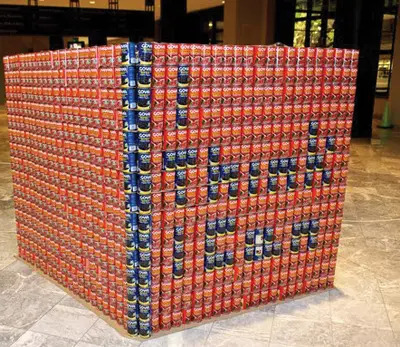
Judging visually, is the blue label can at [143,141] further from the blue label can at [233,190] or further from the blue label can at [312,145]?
the blue label can at [312,145]

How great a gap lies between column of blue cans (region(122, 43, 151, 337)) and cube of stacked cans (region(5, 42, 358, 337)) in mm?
10

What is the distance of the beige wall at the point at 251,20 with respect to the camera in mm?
16938

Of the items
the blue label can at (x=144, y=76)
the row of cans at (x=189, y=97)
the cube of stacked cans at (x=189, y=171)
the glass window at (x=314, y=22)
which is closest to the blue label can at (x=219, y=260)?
the cube of stacked cans at (x=189, y=171)

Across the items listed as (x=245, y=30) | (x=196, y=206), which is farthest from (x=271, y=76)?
(x=245, y=30)

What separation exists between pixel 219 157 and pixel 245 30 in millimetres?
14323

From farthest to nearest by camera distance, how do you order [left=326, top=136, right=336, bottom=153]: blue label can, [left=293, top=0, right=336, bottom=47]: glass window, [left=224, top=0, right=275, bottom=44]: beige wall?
[left=293, top=0, right=336, bottom=47]: glass window < [left=224, top=0, right=275, bottom=44]: beige wall < [left=326, top=136, right=336, bottom=153]: blue label can

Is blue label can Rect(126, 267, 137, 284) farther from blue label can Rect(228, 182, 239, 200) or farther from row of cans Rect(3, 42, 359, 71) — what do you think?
row of cans Rect(3, 42, 359, 71)

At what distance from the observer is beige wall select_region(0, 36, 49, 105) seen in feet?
81.0

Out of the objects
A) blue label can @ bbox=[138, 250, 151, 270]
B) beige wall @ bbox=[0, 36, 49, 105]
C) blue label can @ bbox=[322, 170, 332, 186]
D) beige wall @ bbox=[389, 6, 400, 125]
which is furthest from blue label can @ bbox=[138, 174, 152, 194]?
beige wall @ bbox=[0, 36, 49, 105]

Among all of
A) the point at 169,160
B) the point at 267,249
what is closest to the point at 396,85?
the point at 267,249

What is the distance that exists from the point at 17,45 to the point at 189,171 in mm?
24911

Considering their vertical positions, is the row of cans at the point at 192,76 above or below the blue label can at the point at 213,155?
above

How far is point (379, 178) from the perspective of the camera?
9586 mm

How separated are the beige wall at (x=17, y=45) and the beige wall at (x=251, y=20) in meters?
13.5
